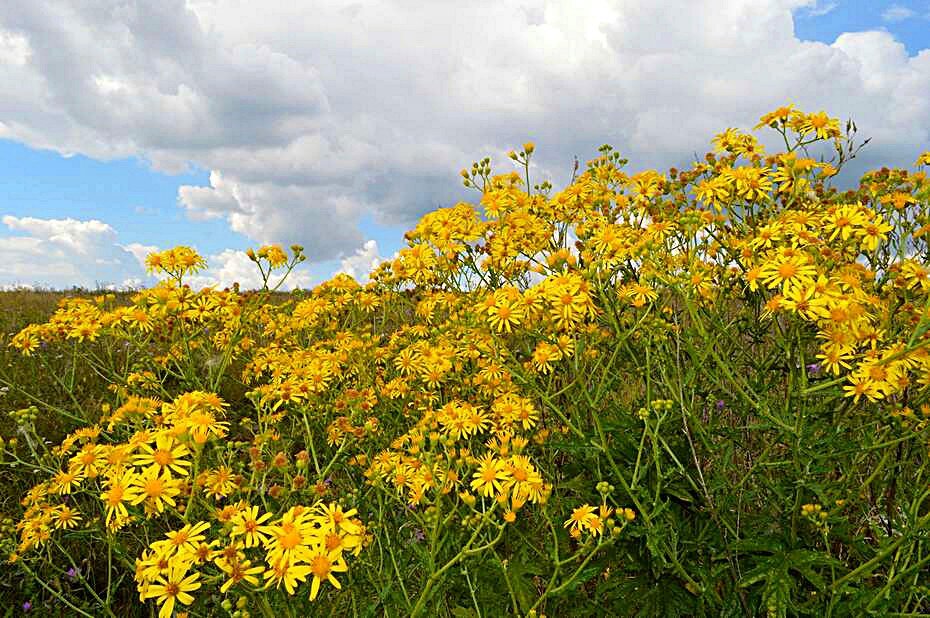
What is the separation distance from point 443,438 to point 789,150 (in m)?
2.66

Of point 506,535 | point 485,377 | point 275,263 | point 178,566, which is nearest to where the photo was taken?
point 178,566

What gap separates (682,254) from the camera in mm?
3678

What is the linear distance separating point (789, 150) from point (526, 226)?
1.60 metres

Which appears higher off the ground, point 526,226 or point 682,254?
point 526,226

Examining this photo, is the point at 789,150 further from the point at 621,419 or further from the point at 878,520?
the point at 878,520

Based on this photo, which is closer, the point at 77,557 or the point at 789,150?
the point at 789,150

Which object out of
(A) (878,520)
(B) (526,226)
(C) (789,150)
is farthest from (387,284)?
(A) (878,520)

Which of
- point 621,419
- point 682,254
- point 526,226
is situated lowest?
point 621,419

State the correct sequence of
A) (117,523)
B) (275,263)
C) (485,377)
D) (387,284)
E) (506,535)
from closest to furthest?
(117,523), (506,535), (485,377), (275,263), (387,284)

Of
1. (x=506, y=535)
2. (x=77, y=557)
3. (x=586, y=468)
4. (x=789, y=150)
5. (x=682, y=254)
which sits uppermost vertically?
(x=789, y=150)

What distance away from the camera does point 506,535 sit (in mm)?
3275

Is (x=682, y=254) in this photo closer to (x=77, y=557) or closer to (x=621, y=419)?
(x=621, y=419)

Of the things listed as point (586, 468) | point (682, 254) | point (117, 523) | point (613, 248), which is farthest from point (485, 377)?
point (117, 523)

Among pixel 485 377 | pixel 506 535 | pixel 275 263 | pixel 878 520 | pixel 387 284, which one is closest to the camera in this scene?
pixel 506 535
